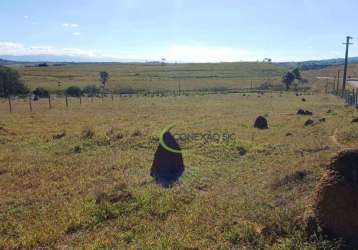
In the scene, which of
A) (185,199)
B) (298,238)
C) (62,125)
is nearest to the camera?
(298,238)

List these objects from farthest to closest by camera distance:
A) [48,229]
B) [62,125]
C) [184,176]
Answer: [62,125] → [184,176] → [48,229]

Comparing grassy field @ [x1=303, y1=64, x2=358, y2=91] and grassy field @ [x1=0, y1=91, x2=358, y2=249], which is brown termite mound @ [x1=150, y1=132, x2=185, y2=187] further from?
grassy field @ [x1=303, y1=64, x2=358, y2=91]

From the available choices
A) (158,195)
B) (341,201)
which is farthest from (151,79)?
(341,201)

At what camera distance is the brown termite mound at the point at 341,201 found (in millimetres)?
7207

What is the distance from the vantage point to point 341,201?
730 cm

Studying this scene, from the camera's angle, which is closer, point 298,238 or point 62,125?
point 298,238

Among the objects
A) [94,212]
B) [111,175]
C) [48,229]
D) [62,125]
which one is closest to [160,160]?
[111,175]

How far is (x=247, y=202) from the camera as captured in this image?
9477mm

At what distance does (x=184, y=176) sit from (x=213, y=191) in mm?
1849

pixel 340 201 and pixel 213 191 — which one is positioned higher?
pixel 340 201

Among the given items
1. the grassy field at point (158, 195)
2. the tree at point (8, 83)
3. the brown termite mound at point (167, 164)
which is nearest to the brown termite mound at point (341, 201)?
the grassy field at point (158, 195)

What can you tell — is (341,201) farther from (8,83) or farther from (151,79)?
(151,79)

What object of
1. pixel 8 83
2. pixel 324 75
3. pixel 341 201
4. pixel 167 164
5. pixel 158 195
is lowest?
pixel 158 195

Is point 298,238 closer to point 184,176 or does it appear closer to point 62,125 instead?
point 184,176
